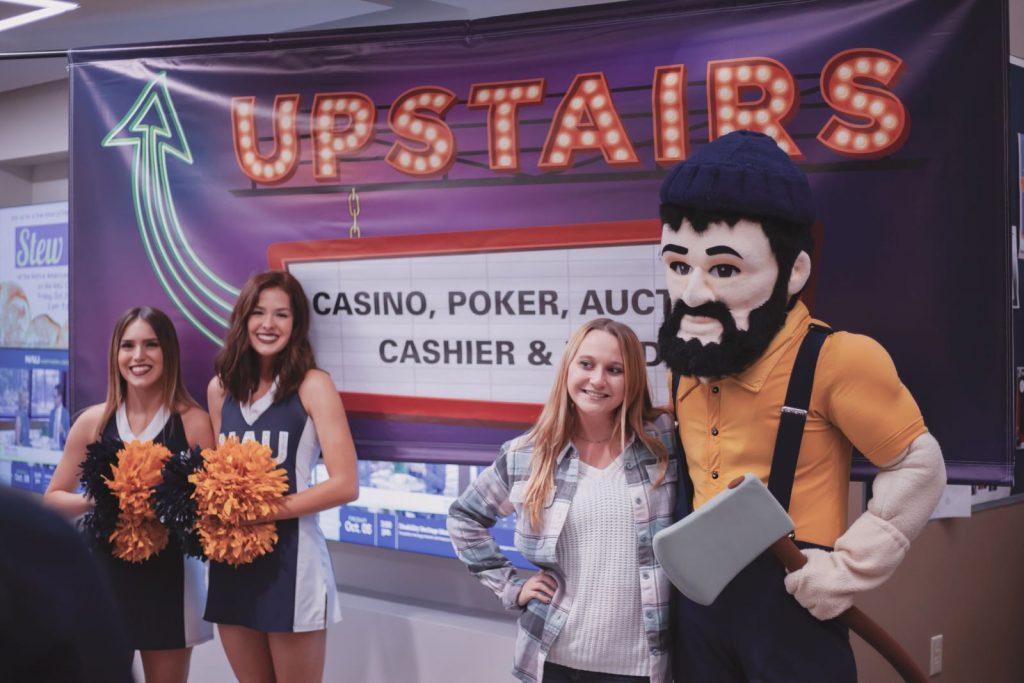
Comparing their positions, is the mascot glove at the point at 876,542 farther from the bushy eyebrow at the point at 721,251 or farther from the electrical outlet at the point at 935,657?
the electrical outlet at the point at 935,657

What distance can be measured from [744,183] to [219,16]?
3258mm

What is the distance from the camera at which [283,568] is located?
3.14 meters

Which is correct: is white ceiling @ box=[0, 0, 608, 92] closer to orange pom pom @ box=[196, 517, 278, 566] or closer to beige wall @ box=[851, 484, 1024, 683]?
orange pom pom @ box=[196, 517, 278, 566]

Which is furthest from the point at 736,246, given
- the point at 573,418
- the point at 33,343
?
the point at 33,343

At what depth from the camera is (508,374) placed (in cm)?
313

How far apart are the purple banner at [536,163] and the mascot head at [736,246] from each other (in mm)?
450

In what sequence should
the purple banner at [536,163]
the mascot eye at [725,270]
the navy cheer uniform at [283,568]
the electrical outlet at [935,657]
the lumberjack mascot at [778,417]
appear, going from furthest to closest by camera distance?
the electrical outlet at [935,657]
the navy cheer uniform at [283,568]
the purple banner at [536,163]
the mascot eye at [725,270]
the lumberjack mascot at [778,417]

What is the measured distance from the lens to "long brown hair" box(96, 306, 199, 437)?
3.40 meters

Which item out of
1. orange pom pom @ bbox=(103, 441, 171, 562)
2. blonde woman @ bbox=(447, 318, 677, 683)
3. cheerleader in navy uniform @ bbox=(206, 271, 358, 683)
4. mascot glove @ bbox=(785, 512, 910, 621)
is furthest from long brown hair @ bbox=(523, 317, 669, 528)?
orange pom pom @ bbox=(103, 441, 171, 562)

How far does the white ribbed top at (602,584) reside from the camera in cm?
242

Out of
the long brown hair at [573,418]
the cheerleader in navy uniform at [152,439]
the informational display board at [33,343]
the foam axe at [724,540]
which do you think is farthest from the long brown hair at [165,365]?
the informational display board at [33,343]

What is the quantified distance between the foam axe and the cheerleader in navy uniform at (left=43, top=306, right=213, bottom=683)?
1767 millimetres

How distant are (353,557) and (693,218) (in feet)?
9.08

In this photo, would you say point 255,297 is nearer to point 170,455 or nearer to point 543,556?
point 170,455
